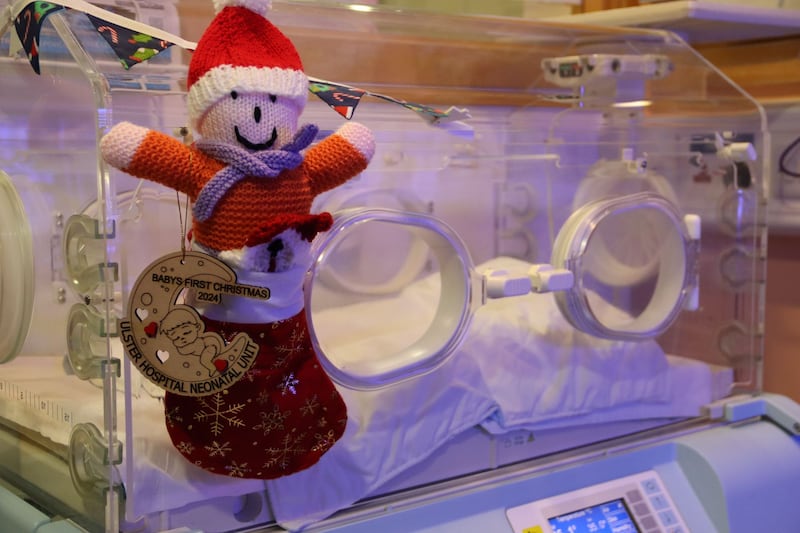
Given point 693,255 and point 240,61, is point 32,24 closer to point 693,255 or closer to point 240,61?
point 240,61

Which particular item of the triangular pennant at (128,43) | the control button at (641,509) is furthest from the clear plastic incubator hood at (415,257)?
the control button at (641,509)

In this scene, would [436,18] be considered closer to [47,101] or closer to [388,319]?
[388,319]

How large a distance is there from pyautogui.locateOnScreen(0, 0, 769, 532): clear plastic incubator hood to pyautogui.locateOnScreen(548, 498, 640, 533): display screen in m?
0.09

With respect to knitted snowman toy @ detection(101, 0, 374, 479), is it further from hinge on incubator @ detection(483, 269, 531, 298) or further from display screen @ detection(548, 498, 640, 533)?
display screen @ detection(548, 498, 640, 533)

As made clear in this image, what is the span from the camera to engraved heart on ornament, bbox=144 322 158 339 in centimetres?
81

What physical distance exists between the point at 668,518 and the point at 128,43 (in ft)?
3.02

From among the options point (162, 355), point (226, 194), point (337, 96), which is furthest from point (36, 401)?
point (337, 96)

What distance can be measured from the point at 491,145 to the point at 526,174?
0.07m

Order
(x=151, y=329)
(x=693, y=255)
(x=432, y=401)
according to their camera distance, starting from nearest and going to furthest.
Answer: (x=151, y=329)
(x=432, y=401)
(x=693, y=255)

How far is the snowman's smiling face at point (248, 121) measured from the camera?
32.5 inches

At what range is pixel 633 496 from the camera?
1.23 meters

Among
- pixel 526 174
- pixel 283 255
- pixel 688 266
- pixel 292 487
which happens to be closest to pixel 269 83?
pixel 283 255

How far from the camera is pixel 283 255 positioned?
33.4 inches

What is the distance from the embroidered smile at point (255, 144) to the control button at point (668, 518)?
760 mm
